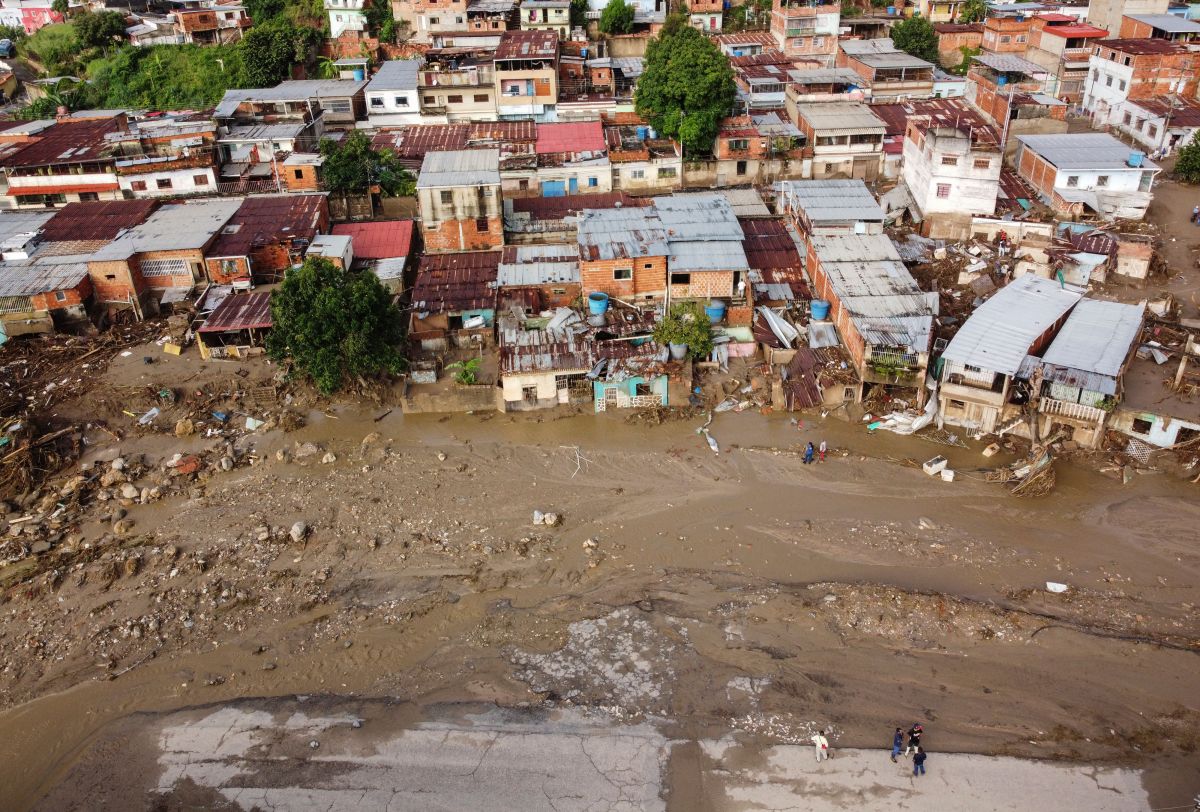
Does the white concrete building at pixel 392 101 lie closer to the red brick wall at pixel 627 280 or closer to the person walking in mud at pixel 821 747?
the red brick wall at pixel 627 280

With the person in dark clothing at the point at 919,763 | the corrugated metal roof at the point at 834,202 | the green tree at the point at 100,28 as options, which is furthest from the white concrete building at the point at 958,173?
the green tree at the point at 100,28

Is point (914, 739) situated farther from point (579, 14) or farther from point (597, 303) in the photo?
point (579, 14)

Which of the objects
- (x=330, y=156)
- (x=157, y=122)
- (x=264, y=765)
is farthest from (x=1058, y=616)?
(x=157, y=122)

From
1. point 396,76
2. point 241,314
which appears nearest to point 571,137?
point 396,76

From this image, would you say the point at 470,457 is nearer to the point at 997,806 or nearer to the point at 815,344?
the point at 815,344

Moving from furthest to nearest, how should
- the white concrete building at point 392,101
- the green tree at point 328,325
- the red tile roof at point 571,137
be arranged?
the white concrete building at point 392,101, the red tile roof at point 571,137, the green tree at point 328,325
